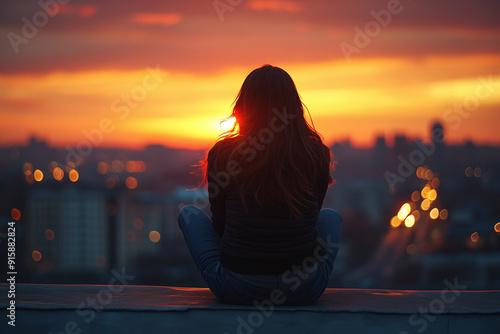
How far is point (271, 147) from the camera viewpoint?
2.28 metres

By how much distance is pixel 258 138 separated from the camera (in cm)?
231

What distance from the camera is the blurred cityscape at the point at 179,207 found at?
1521 inches

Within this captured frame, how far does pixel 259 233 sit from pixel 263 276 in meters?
0.18

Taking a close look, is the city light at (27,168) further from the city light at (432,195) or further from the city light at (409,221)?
the city light at (409,221)

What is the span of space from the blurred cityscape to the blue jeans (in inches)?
1276

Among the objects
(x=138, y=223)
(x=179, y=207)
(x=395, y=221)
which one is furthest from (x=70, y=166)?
(x=395, y=221)

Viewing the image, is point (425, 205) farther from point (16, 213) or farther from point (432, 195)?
point (16, 213)

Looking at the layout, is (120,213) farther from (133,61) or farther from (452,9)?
(452,9)

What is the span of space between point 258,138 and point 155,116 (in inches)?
1541

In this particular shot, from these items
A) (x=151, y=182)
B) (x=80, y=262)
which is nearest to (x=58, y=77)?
(x=151, y=182)

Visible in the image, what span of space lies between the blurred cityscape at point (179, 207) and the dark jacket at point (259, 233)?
3260 cm

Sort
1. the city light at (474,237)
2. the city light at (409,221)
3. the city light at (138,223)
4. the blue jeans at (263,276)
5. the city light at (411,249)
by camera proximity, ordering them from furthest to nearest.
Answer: the city light at (409,221) → the city light at (138,223) → the city light at (411,249) → the city light at (474,237) → the blue jeans at (263,276)

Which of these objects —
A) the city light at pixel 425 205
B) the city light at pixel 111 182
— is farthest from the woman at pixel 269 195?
the city light at pixel 425 205

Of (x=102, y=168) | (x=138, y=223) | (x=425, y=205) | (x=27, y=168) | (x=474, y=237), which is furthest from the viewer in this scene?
(x=425, y=205)
